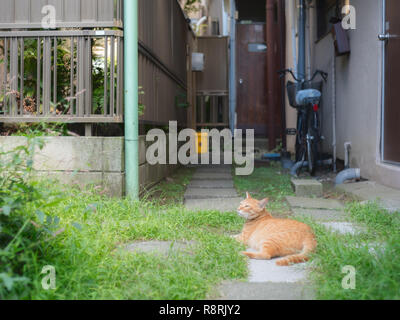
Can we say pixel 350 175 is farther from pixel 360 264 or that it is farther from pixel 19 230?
pixel 19 230

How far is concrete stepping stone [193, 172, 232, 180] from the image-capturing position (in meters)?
5.72

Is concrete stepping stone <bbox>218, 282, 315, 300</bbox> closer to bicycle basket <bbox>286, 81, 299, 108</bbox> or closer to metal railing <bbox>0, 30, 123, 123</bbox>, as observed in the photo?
metal railing <bbox>0, 30, 123, 123</bbox>

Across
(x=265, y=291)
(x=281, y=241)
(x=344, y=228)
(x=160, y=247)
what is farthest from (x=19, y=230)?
(x=344, y=228)

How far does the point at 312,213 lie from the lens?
11.6 feet

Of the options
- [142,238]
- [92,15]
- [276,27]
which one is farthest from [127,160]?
[276,27]

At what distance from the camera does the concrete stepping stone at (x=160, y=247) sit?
92.4 inches

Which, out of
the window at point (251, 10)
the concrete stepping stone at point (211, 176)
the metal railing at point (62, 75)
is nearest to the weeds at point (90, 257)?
the metal railing at point (62, 75)

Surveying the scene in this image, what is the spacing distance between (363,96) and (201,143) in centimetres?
391

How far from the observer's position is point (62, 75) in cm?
390

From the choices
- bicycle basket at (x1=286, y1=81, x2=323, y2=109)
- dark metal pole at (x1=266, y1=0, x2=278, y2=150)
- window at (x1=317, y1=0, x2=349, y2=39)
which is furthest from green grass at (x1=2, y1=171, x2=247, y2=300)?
dark metal pole at (x1=266, y1=0, x2=278, y2=150)

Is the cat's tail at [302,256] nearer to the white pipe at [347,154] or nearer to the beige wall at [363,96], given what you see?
the beige wall at [363,96]

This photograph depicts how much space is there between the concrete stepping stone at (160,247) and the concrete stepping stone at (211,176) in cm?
310
